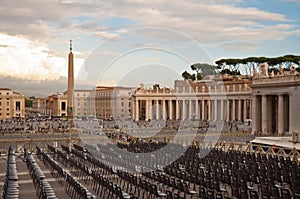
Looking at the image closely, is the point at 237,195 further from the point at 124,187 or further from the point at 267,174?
the point at 124,187

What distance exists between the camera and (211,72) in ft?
464

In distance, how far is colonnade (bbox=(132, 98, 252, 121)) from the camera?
94262 millimetres

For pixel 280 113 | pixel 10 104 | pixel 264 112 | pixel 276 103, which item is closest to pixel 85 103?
pixel 10 104

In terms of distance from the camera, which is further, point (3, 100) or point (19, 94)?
point (19, 94)

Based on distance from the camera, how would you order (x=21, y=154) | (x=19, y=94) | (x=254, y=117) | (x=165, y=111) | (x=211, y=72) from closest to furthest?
(x=21, y=154)
(x=254, y=117)
(x=165, y=111)
(x=211, y=72)
(x=19, y=94)

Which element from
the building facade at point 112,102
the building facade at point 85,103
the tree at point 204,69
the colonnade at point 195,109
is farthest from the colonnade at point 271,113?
the building facade at point 85,103

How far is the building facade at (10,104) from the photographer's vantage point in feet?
585

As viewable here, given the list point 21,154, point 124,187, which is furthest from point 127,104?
point 124,187

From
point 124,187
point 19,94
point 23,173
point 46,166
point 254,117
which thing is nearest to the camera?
point 124,187

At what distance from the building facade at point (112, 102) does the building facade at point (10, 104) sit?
4064 centimetres

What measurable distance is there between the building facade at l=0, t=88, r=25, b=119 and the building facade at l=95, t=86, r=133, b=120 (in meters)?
40.6

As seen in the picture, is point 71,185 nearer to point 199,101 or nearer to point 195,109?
point 195,109

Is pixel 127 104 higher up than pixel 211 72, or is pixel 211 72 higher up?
pixel 211 72

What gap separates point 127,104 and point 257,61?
176 ft
